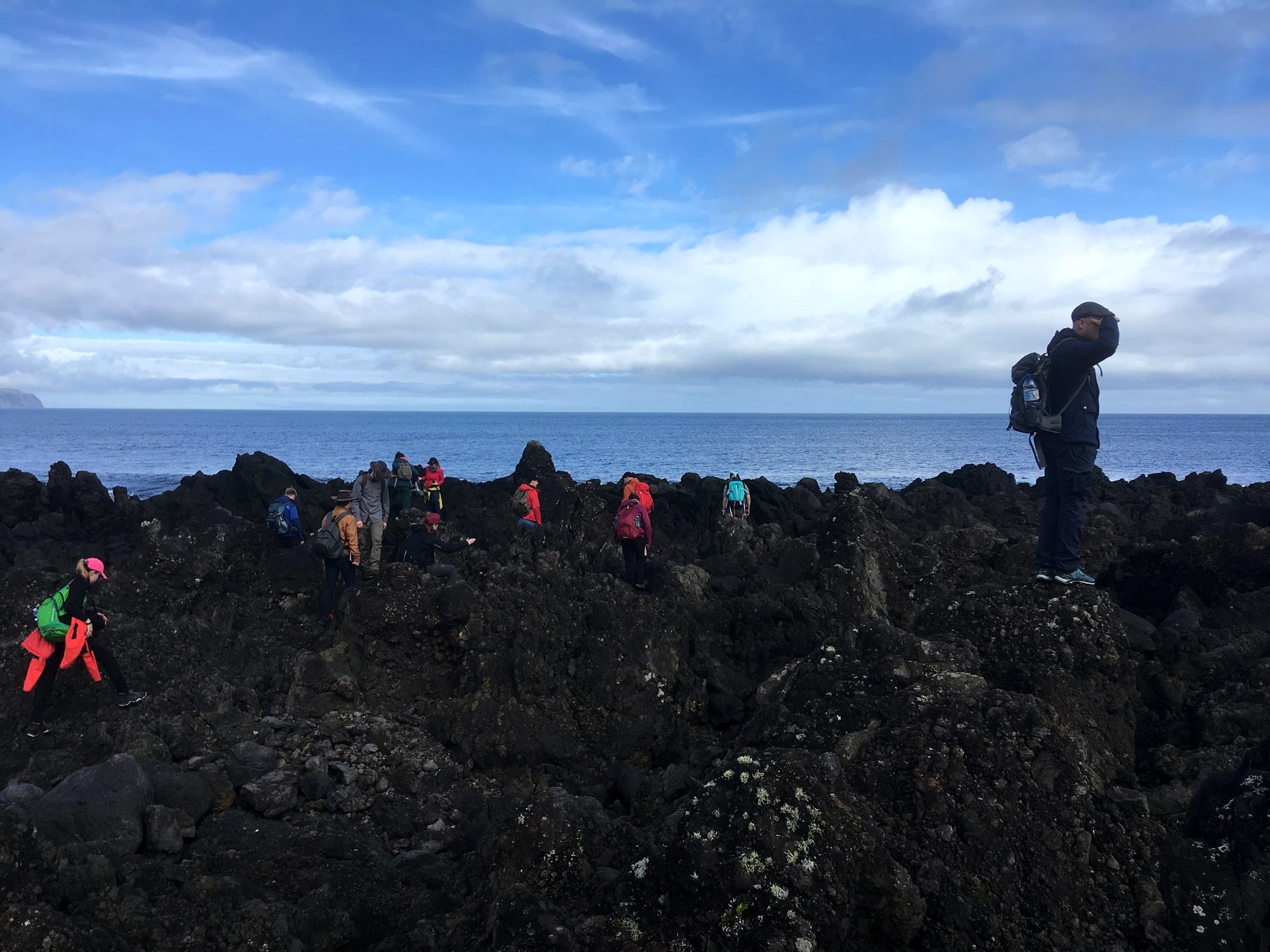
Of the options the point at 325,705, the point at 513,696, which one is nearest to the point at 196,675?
the point at 325,705

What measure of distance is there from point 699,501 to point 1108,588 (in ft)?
48.6

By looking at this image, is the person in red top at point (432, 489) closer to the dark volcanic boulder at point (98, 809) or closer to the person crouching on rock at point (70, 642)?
the person crouching on rock at point (70, 642)

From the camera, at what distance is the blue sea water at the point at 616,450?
75.1m

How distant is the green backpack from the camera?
9672mm

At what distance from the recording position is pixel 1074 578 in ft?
25.5

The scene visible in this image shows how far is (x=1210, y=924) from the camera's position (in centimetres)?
409

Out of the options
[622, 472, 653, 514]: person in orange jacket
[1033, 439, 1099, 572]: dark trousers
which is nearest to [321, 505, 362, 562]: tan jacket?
[622, 472, 653, 514]: person in orange jacket

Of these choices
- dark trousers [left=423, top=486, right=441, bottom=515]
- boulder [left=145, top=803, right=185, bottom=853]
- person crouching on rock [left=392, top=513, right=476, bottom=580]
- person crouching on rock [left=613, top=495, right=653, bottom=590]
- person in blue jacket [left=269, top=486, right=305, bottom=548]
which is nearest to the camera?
boulder [left=145, top=803, right=185, bottom=853]

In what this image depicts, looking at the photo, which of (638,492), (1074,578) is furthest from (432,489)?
(1074,578)

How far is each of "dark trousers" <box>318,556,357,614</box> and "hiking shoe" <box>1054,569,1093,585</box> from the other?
31.1 feet

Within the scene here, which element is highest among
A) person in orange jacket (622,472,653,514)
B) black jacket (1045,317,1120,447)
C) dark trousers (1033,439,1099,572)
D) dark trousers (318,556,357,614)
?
black jacket (1045,317,1120,447)

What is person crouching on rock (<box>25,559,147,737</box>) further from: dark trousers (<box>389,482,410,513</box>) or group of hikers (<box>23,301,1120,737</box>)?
dark trousers (<box>389,482,410,513</box>)

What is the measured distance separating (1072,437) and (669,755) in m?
4.97

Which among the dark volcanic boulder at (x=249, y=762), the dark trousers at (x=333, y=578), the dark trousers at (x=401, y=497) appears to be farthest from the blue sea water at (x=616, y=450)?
the dark volcanic boulder at (x=249, y=762)
